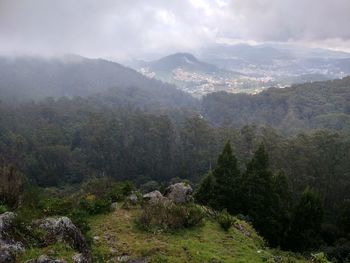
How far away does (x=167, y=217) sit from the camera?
1285 cm

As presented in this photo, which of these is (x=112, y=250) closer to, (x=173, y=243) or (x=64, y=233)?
(x=173, y=243)

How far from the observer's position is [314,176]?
3906 cm

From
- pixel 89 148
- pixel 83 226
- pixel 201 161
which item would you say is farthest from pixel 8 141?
pixel 83 226

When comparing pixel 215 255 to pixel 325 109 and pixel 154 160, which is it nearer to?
pixel 154 160

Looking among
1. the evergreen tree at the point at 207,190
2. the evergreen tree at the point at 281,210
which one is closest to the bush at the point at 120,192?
the evergreen tree at the point at 207,190

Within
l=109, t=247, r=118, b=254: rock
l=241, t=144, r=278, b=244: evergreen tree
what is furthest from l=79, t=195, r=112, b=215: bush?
l=241, t=144, r=278, b=244: evergreen tree

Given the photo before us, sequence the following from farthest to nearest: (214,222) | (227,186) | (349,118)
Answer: (349,118) < (227,186) < (214,222)

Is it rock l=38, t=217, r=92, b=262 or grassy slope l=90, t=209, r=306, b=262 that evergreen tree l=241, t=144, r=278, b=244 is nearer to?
grassy slope l=90, t=209, r=306, b=262

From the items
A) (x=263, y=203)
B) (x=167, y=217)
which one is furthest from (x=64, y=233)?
(x=263, y=203)

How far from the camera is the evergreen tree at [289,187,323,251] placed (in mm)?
21891

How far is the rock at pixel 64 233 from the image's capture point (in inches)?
347

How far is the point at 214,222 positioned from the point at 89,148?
50406 millimetres

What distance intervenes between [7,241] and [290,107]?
10577 cm

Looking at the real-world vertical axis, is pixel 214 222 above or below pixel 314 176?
above
